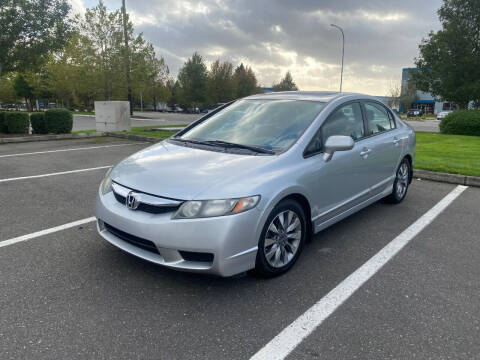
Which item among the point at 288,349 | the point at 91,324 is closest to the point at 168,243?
the point at 91,324

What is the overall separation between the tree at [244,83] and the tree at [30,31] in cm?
5577

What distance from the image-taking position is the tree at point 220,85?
66.6m

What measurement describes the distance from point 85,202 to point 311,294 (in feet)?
12.0

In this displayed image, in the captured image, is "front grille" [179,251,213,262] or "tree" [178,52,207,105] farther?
"tree" [178,52,207,105]

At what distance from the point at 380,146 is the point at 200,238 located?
9.67 feet

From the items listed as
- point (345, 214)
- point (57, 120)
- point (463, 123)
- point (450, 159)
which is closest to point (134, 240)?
point (345, 214)

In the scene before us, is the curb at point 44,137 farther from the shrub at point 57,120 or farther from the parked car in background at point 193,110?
the parked car in background at point 193,110

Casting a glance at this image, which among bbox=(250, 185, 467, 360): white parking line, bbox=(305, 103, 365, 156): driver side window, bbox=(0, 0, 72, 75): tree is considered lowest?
bbox=(250, 185, 467, 360): white parking line

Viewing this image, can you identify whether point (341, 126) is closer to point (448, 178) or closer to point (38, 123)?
point (448, 178)

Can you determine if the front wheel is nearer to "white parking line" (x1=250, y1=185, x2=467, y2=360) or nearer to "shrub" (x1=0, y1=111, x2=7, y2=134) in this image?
"white parking line" (x1=250, y1=185, x2=467, y2=360)

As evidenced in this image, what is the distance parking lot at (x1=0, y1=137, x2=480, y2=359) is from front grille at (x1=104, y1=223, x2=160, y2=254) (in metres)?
0.35

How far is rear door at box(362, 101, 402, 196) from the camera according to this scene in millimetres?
4441

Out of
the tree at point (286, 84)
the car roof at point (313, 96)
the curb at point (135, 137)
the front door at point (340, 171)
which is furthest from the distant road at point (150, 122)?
the tree at point (286, 84)

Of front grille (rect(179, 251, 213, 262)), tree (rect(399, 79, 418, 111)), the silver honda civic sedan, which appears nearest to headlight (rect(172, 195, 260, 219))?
the silver honda civic sedan
